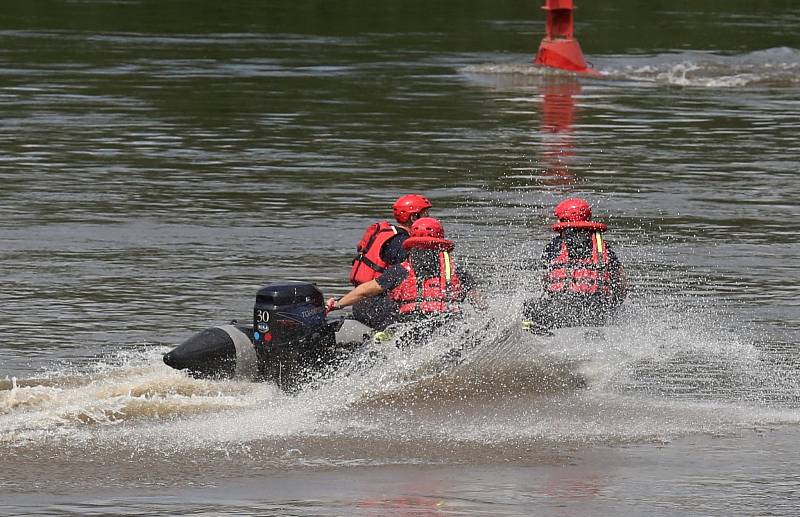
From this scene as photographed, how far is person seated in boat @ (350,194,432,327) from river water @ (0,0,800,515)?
0.55 m

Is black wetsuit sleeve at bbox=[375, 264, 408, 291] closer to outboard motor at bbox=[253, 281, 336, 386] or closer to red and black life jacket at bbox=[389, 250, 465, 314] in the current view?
red and black life jacket at bbox=[389, 250, 465, 314]

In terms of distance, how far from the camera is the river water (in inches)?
385

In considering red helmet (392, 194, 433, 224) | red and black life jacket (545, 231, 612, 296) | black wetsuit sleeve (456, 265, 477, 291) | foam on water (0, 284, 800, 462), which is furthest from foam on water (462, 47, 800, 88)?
black wetsuit sleeve (456, 265, 477, 291)

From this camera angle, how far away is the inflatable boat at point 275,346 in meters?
11.7

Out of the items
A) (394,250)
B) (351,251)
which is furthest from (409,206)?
(351,251)

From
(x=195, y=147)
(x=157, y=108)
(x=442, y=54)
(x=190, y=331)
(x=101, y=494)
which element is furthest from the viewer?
(x=442, y=54)

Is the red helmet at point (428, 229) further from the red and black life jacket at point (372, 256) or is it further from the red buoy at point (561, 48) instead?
the red buoy at point (561, 48)

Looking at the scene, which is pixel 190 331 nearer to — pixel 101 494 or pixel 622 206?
pixel 101 494

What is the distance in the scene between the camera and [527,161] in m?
23.2

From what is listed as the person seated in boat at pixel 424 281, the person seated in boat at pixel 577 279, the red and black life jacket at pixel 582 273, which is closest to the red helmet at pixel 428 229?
the person seated in boat at pixel 424 281

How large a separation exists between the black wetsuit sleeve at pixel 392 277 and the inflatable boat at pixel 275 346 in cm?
44

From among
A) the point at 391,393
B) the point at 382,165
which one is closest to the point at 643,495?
the point at 391,393

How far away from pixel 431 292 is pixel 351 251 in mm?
5183

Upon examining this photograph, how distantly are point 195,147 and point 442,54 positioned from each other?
43.8 feet
